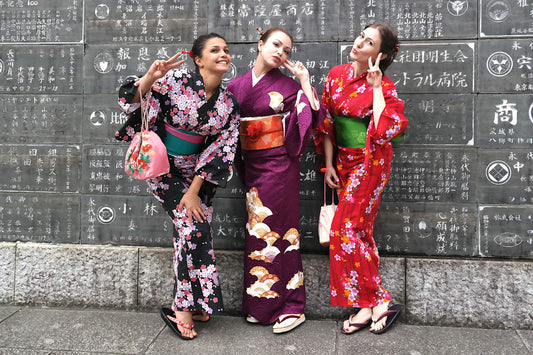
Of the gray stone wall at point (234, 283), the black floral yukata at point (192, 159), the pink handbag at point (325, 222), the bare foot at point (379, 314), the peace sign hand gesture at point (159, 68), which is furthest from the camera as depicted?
the gray stone wall at point (234, 283)

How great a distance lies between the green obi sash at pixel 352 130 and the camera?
395 centimetres

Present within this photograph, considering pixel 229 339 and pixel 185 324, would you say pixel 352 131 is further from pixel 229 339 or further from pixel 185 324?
pixel 185 324

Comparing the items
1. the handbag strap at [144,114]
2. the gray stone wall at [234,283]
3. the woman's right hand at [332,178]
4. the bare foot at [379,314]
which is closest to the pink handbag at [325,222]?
the woman's right hand at [332,178]

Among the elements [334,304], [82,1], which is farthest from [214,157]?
[82,1]

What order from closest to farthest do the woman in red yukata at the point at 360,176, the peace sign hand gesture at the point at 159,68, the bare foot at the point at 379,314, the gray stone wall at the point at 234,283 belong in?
the peace sign hand gesture at the point at 159,68
the woman in red yukata at the point at 360,176
the bare foot at the point at 379,314
the gray stone wall at the point at 234,283

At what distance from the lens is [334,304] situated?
4.02m

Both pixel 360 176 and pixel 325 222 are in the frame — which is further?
pixel 325 222

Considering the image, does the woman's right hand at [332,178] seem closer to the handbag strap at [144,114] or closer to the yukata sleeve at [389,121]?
the yukata sleeve at [389,121]

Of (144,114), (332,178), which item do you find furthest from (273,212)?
(144,114)

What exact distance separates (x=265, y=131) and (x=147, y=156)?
3.29ft

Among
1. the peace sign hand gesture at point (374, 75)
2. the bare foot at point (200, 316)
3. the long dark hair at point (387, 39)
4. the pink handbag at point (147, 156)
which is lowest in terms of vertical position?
the bare foot at point (200, 316)

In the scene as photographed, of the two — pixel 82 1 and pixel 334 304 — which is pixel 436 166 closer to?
pixel 334 304

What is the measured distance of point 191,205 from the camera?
12.4 feet

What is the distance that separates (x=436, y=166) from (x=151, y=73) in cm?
259
